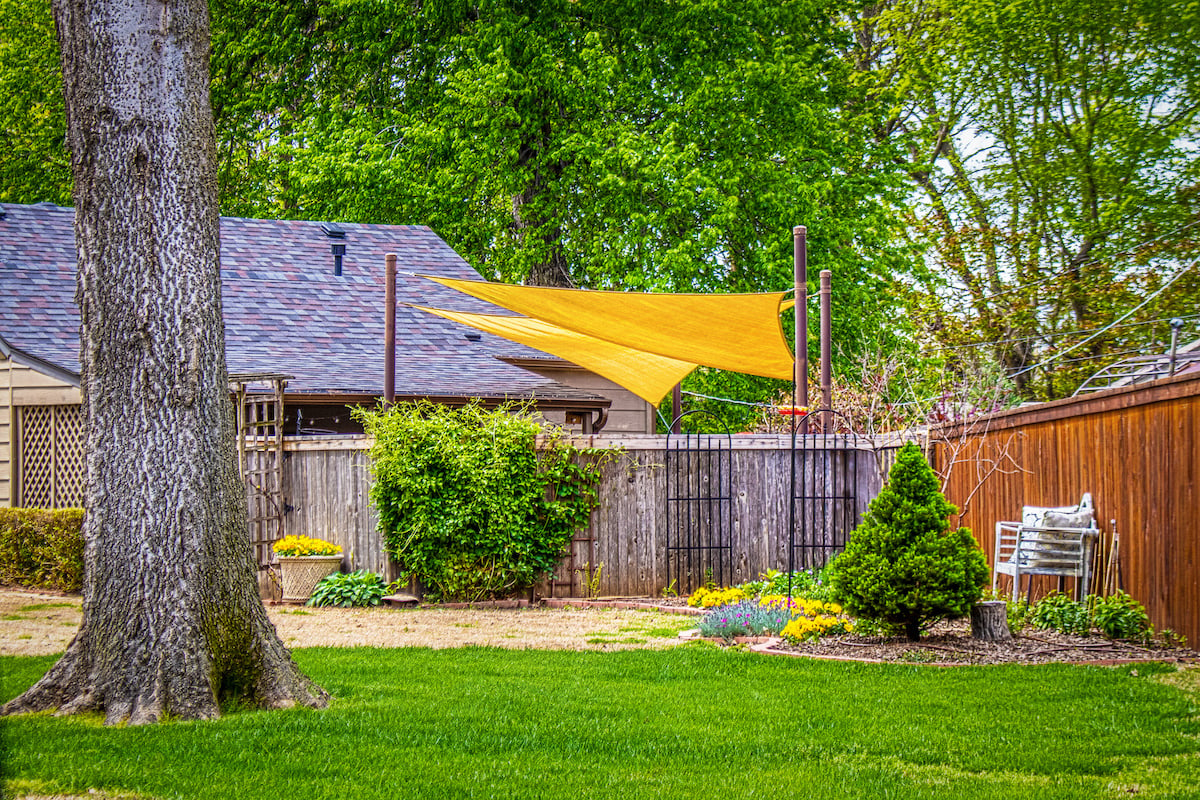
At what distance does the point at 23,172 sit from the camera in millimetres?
22422

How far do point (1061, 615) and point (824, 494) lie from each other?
13.0 feet

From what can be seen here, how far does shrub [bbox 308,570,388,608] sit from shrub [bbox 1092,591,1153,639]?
663 cm

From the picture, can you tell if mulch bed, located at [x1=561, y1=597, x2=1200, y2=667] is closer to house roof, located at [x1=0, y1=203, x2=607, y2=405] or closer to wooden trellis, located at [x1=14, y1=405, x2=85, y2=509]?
house roof, located at [x1=0, y1=203, x2=607, y2=405]

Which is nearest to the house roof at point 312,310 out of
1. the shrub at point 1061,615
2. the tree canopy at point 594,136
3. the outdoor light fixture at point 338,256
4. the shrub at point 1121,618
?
the outdoor light fixture at point 338,256

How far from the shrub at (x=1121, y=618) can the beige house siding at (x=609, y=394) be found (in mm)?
9485

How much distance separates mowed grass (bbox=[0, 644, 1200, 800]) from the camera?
3916 mm

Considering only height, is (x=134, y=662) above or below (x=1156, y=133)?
below

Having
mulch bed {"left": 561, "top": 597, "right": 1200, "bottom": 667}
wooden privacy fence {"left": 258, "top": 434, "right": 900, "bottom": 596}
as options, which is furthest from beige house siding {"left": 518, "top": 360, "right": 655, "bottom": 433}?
mulch bed {"left": 561, "top": 597, "right": 1200, "bottom": 667}

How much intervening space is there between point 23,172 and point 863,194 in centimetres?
1636

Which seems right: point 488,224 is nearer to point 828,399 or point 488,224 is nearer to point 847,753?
point 828,399

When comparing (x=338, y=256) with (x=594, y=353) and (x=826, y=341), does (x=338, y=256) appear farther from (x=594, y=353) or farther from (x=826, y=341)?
(x=826, y=341)

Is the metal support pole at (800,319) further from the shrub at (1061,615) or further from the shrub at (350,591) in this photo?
the shrub at (350,591)

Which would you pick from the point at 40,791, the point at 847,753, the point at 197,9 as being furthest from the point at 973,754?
the point at 197,9

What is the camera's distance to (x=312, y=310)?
15656mm
